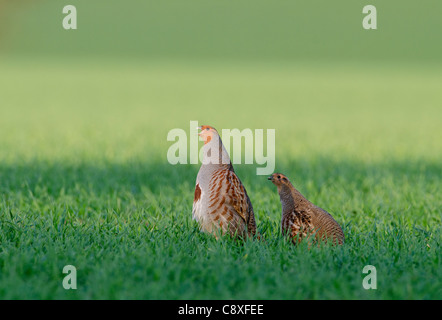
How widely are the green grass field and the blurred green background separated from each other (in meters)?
0.03

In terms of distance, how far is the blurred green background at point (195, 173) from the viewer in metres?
6.45

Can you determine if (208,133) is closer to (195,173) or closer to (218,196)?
(218,196)

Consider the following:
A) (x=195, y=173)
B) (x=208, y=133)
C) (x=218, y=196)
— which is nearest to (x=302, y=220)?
(x=218, y=196)

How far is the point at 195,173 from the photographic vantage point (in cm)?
1362

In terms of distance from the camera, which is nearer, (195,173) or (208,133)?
(208,133)

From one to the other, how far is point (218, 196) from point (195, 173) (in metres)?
6.37

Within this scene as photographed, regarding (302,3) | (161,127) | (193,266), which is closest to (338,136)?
(161,127)

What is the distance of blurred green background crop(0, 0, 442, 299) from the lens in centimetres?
645

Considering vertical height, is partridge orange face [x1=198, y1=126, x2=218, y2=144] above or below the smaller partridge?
above

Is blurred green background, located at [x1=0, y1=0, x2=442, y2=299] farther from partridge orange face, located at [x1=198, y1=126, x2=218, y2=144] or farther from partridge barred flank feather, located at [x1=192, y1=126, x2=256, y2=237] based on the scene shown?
partridge orange face, located at [x1=198, y1=126, x2=218, y2=144]

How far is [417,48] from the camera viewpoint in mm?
63344

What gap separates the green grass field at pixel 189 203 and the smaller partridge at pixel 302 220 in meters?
0.21

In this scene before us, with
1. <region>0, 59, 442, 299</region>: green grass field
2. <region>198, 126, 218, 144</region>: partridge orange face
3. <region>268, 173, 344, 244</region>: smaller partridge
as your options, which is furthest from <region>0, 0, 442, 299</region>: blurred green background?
<region>198, 126, 218, 144</region>: partridge orange face
